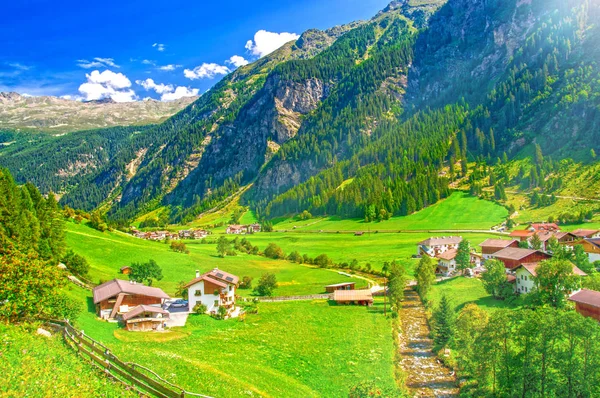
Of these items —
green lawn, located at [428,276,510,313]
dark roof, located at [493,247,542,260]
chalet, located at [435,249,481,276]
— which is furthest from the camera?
chalet, located at [435,249,481,276]

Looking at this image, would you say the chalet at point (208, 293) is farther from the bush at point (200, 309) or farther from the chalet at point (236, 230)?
the chalet at point (236, 230)

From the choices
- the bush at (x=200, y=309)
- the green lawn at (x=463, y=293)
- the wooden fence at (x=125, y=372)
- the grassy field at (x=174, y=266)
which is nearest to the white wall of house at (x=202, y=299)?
the bush at (x=200, y=309)

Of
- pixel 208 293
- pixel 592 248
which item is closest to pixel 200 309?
pixel 208 293

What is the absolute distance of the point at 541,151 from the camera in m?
180

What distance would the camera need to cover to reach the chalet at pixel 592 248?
81188 mm

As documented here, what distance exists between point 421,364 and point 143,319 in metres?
31.5

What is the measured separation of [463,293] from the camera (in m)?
70.2

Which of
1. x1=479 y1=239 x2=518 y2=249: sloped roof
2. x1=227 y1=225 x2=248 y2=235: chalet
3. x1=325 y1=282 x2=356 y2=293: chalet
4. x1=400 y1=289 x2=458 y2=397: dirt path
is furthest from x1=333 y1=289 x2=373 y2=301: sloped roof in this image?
x1=227 y1=225 x2=248 y2=235: chalet

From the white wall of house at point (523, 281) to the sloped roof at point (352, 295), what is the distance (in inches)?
963

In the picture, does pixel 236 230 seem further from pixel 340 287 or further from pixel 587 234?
pixel 587 234

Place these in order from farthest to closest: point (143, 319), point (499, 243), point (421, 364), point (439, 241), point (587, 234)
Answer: point (439, 241), point (499, 243), point (587, 234), point (143, 319), point (421, 364)

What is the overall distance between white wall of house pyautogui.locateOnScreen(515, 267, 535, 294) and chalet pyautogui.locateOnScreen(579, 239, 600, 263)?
90.2 ft

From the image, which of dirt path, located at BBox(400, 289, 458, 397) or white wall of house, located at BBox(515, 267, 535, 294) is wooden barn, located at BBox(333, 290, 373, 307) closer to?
dirt path, located at BBox(400, 289, 458, 397)

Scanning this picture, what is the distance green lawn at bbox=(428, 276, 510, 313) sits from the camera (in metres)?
61.8
